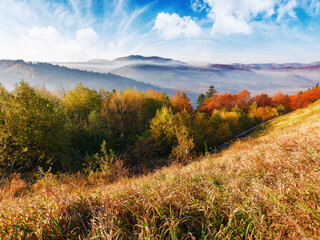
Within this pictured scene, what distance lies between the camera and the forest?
503 inches

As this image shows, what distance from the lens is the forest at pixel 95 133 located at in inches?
503

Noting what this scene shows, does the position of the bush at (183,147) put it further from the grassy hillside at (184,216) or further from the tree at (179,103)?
the tree at (179,103)

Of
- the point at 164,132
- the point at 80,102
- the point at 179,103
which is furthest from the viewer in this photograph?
the point at 179,103

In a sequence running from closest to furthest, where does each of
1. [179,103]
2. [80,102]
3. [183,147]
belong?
[183,147], [80,102], [179,103]

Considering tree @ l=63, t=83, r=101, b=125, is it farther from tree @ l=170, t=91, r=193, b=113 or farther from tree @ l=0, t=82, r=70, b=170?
tree @ l=170, t=91, r=193, b=113

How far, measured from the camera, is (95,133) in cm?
2136

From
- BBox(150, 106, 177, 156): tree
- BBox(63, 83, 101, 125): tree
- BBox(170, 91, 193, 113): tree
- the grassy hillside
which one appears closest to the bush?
BBox(150, 106, 177, 156): tree

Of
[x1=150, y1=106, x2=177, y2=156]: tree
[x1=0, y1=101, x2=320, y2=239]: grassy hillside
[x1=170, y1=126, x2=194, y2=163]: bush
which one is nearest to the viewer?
[x1=0, y1=101, x2=320, y2=239]: grassy hillside

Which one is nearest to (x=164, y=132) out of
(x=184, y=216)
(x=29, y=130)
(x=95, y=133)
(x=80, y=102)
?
(x=95, y=133)

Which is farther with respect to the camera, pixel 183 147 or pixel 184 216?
pixel 183 147

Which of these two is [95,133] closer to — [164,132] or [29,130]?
[29,130]

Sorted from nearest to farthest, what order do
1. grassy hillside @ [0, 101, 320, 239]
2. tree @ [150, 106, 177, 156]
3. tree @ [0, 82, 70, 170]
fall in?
grassy hillside @ [0, 101, 320, 239] < tree @ [0, 82, 70, 170] < tree @ [150, 106, 177, 156]

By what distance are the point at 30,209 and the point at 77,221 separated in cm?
82

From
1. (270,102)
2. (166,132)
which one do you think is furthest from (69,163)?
(270,102)
